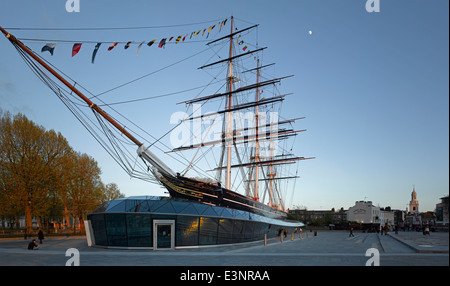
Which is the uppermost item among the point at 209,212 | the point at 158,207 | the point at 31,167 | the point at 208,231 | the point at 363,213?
the point at 31,167

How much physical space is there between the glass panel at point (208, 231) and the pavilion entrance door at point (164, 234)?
85.8 inches

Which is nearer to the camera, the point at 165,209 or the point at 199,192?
the point at 165,209

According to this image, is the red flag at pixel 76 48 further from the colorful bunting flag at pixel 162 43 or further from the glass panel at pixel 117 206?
the glass panel at pixel 117 206

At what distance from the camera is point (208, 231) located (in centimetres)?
2539

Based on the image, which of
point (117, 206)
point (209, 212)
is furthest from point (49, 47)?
point (209, 212)

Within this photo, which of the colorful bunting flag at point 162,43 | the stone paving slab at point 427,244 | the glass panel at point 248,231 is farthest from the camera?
the glass panel at point 248,231

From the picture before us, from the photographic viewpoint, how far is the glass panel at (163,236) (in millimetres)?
23438

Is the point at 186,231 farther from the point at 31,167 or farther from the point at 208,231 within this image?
the point at 31,167

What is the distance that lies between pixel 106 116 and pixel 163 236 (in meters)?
8.71

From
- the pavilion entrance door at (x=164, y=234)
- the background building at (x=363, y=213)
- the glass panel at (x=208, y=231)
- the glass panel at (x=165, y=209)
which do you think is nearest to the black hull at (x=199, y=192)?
the glass panel at (x=165, y=209)
